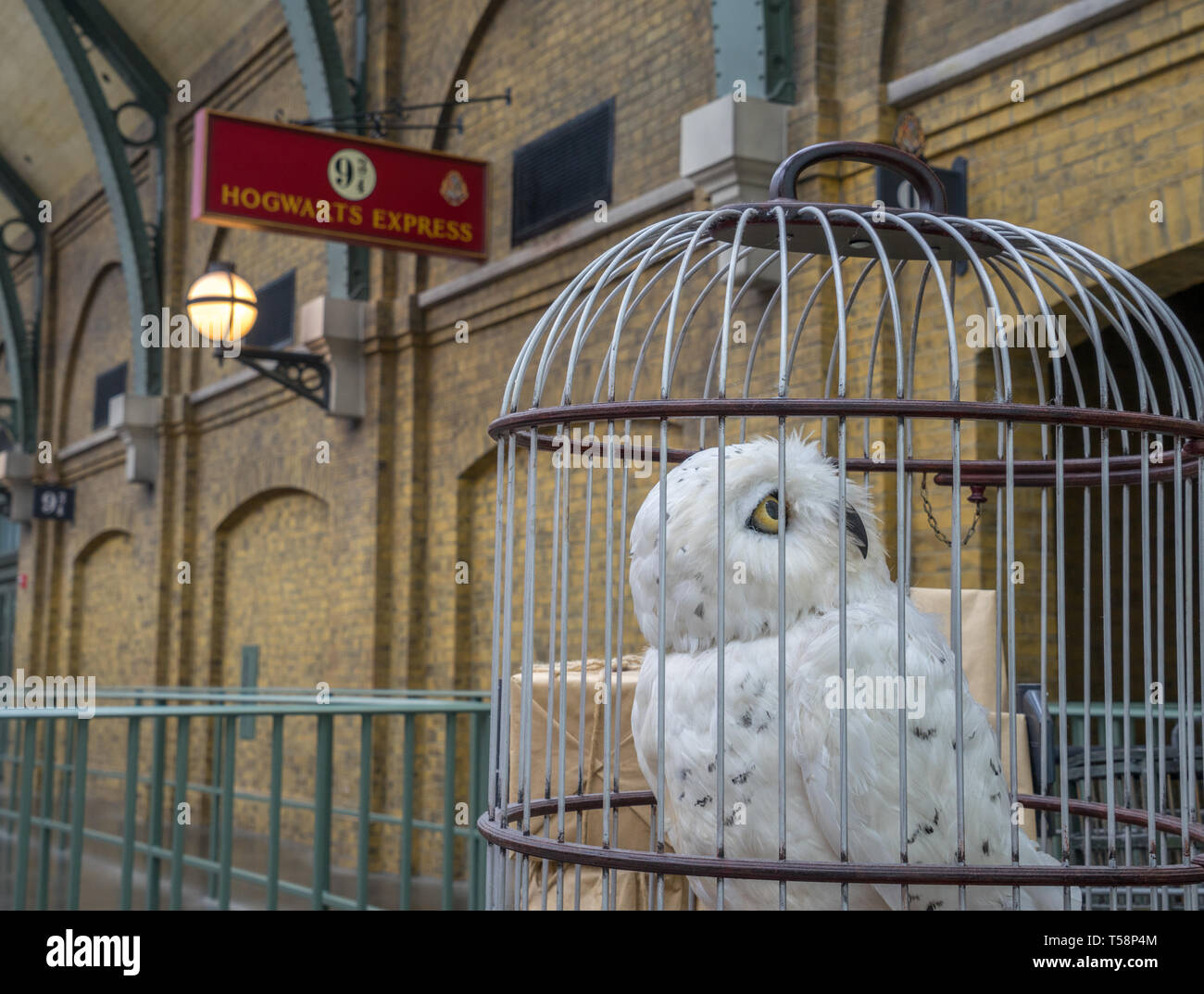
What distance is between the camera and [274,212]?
25.1ft

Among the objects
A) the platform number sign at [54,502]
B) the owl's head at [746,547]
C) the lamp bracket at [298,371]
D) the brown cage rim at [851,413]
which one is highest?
the lamp bracket at [298,371]

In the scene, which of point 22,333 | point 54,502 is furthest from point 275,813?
point 22,333

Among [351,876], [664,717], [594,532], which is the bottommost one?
[351,876]

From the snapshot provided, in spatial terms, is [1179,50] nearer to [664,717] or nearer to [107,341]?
[664,717]

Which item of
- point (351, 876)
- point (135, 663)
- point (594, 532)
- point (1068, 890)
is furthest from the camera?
point (135, 663)

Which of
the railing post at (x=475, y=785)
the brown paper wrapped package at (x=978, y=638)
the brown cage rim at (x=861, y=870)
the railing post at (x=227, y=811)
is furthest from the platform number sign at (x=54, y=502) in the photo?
the brown cage rim at (x=861, y=870)

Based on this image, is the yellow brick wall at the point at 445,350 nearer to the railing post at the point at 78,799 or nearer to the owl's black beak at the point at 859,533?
the railing post at the point at 78,799

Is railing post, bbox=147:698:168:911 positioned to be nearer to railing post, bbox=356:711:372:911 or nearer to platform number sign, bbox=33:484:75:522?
railing post, bbox=356:711:372:911

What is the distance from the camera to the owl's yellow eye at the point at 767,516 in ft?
7.81

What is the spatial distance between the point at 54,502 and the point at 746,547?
14.6m

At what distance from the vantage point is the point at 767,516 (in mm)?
2389
